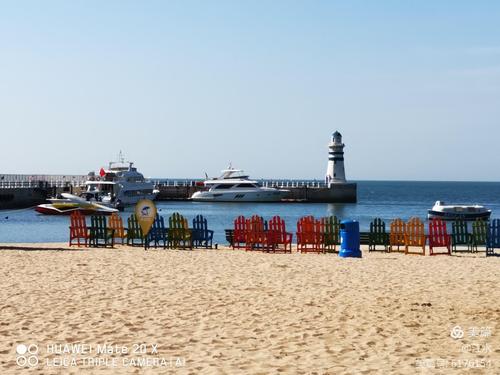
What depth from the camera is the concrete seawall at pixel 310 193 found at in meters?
92.7

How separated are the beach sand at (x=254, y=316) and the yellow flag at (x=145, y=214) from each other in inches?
240

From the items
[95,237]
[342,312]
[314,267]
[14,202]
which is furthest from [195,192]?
[342,312]

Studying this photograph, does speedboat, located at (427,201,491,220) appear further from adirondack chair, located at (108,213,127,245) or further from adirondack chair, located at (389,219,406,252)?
adirondack chair, located at (108,213,127,245)

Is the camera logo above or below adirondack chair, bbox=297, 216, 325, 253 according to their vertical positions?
below

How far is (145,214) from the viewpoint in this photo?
24.4 metres

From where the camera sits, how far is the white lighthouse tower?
281 ft

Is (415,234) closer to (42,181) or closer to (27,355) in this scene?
(27,355)

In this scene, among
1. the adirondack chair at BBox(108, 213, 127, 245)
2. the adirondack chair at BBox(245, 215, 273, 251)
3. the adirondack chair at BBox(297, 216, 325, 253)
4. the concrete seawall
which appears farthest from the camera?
Answer: the concrete seawall

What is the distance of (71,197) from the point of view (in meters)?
67.7

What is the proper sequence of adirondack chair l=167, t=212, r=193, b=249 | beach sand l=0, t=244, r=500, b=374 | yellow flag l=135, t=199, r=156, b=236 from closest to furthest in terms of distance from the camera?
beach sand l=0, t=244, r=500, b=374 → adirondack chair l=167, t=212, r=193, b=249 → yellow flag l=135, t=199, r=156, b=236

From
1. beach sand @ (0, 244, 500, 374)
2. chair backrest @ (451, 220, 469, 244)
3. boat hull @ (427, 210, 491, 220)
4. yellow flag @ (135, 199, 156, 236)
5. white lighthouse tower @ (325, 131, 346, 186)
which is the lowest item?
boat hull @ (427, 210, 491, 220)

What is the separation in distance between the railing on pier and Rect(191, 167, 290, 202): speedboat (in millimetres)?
16924

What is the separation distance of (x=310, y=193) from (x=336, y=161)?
8.64 m

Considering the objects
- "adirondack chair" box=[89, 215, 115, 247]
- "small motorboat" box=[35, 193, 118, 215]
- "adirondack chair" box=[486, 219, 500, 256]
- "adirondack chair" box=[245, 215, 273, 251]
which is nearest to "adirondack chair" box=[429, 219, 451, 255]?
"adirondack chair" box=[486, 219, 500, 256]
